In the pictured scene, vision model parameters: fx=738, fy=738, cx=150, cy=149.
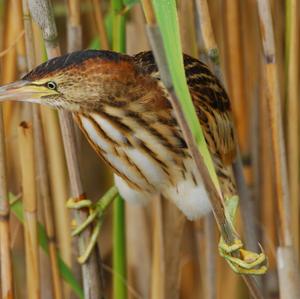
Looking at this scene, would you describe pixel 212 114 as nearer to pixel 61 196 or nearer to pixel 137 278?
pixel 61 196

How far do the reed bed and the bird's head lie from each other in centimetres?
6

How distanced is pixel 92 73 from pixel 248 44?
0.65m

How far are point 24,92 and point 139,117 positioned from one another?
0.23 meters

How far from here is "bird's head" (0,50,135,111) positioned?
1.15 meters

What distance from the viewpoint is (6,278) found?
53.7 inches

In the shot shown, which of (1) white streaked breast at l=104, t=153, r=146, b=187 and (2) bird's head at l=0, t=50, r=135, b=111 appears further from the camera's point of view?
(1) white streaked breast at l=104, t=153, r=146, b=187

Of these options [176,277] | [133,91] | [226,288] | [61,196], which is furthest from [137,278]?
[133,91]

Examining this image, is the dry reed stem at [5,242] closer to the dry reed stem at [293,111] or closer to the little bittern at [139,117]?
the little bittern at [139,117]

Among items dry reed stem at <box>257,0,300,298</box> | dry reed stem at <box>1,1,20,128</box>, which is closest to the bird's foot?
dry reed stem at <box>257,0,300,298</box>

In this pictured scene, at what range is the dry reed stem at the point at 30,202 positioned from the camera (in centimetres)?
132

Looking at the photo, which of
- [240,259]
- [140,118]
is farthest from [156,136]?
[240,259]

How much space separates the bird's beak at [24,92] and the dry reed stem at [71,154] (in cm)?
8

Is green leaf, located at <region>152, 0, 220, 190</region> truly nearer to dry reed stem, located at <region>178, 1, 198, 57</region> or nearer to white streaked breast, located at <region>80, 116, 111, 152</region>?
white streaked breast, located at <region>80, 116, 111, 152</region>

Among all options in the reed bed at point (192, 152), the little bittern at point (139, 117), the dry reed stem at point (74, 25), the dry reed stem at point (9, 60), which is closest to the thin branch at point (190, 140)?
the reed bed at point (192, 152)
